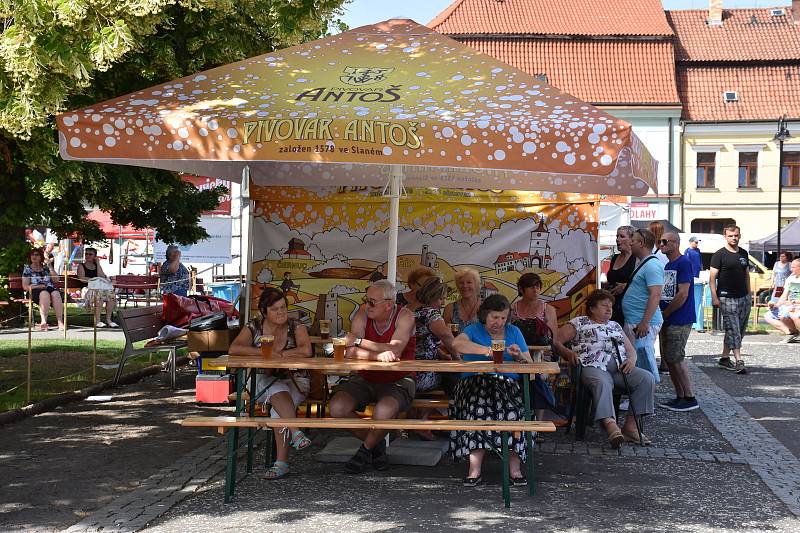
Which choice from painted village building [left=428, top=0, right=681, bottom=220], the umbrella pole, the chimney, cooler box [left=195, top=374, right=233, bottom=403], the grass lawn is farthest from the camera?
the chimney

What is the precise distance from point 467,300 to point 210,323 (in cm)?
299

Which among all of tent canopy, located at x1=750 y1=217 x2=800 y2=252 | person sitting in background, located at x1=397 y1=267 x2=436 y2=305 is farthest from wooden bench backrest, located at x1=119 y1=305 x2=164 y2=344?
tent canopy, located at x1=750 y1=217 x2=800 y2=252

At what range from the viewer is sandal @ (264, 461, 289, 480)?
6680mm

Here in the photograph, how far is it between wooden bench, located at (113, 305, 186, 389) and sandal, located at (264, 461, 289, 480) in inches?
178

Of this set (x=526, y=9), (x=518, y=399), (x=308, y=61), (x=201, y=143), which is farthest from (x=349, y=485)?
(x=526, y=9)

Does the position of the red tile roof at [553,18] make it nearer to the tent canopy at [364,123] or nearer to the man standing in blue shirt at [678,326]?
the man standing in blue shirt at [678,326]

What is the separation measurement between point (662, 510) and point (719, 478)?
1129 millimetres

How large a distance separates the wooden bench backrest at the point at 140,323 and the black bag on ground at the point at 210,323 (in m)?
1.15

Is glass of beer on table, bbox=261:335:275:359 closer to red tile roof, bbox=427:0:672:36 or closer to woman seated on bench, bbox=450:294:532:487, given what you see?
woman seated on bench, bbox=450:294:532:487

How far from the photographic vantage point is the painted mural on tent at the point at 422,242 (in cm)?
989

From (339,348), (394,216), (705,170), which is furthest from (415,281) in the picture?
(705,170)


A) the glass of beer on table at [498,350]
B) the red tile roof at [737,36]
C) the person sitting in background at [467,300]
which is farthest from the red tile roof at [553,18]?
the glass of beer on table at [498,350]

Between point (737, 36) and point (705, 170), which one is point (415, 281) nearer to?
point (705, 170)

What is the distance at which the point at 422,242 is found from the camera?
32.9ft
